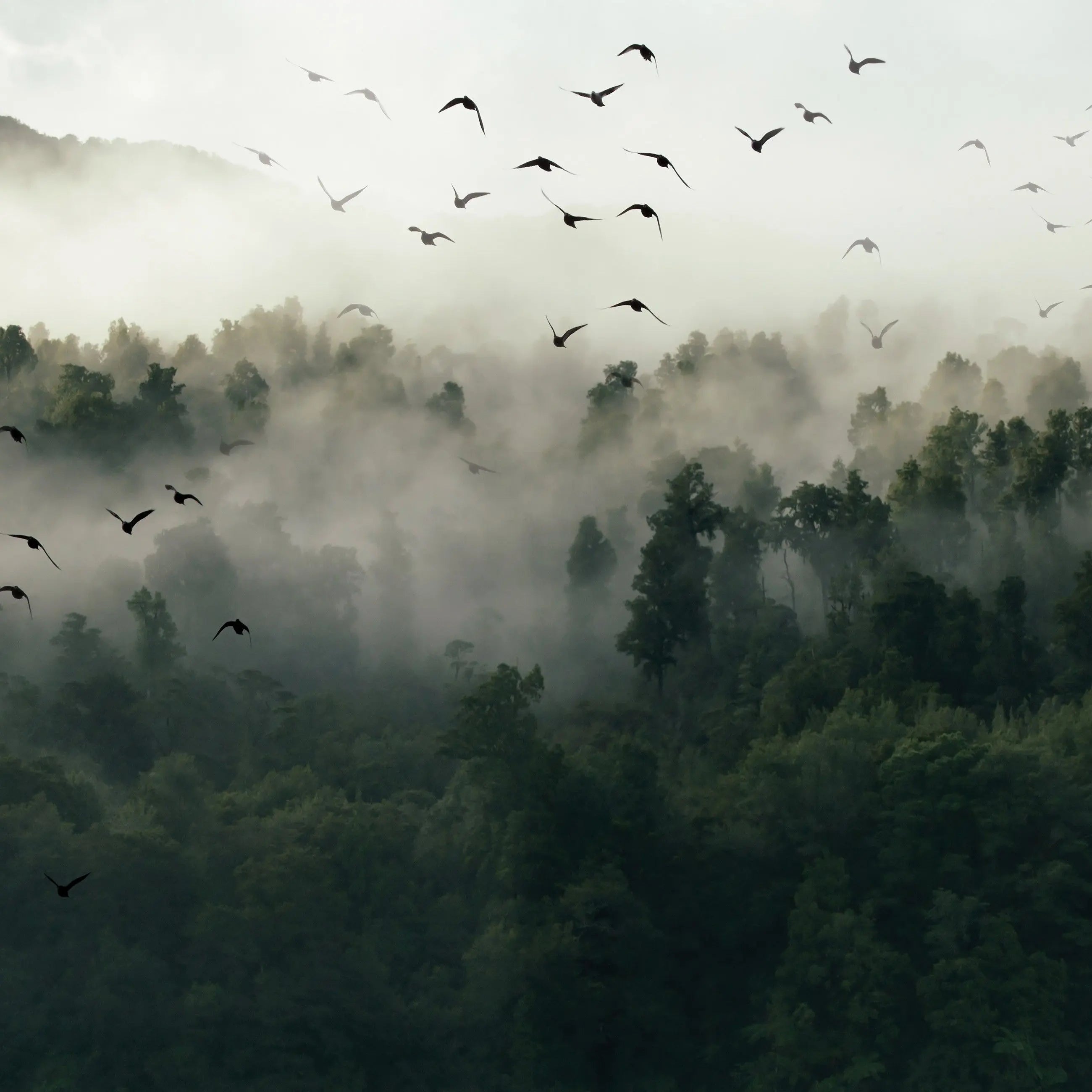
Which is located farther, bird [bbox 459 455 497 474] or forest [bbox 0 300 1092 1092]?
forest [bbox 0 300 1092 1092]

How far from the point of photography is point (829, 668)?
93.6m

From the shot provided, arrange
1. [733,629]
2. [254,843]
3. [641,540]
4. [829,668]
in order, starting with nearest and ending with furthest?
[254,843] < [829,668] < [733,629] < [641,540]

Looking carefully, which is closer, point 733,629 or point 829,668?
point 829,668

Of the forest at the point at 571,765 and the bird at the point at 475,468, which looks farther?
the forest at the point at 571,765

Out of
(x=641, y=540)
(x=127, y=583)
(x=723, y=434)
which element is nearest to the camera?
(x=127, y=583)

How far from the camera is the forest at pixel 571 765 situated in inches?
2430

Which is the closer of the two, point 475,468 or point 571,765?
point 475,468

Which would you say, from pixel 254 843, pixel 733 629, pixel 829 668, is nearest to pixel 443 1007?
pixel 254 843

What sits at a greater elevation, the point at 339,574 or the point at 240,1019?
the point at 339,574

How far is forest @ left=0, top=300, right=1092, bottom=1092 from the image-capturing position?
61719mm

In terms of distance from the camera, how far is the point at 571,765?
72250 millimetres

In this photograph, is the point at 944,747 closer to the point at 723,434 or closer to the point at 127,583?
the point at 127,583

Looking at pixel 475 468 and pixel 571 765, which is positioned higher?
pixel 475 468

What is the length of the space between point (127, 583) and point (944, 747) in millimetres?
88032
